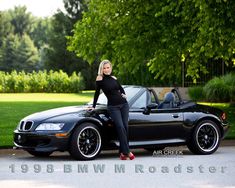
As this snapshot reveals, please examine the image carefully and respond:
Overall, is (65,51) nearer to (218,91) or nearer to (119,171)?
(218,91)

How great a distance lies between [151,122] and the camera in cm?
1318

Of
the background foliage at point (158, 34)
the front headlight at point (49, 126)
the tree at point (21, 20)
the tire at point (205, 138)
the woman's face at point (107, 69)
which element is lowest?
the tire at point (205, 138)

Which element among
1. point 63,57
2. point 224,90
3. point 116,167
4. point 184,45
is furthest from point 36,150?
point 63,57

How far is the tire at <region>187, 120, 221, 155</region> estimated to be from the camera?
13633mm

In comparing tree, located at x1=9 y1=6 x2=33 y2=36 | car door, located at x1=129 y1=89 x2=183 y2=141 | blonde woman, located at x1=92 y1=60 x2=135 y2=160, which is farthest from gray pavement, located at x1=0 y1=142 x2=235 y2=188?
tree, located at x1=9 y1=6 x2=33 y2=36

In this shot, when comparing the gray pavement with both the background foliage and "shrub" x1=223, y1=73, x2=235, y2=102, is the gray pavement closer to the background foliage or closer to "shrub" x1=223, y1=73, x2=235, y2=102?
the background foliage

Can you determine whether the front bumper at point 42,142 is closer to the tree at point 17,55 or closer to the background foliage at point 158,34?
the background foliage at point 158,34

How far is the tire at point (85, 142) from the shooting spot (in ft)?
40.0

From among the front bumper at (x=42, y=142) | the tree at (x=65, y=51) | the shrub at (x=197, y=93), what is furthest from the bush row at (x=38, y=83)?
the front bumper at (x=42, y=142)

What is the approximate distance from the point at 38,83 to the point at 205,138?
167 feet

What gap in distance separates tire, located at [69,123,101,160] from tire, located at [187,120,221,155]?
86.5 inches

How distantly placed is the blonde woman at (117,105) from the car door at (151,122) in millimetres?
432

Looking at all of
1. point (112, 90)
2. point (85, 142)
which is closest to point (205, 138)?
point (112, 90)

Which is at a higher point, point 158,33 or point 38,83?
point 158,33
